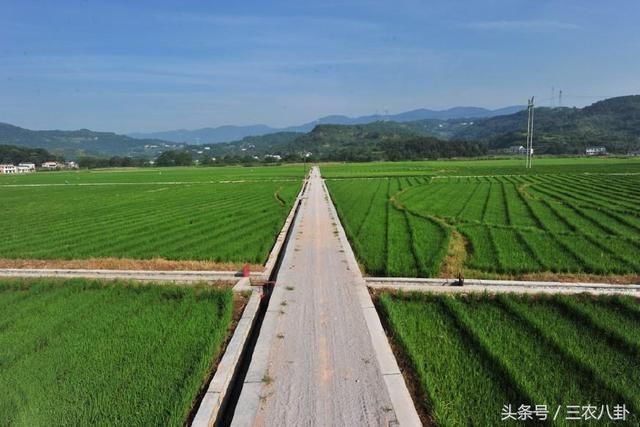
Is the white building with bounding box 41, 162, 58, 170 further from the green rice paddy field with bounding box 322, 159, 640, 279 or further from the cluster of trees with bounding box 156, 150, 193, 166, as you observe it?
the green rice paddy field with bounding box 322, 159, 640, 279

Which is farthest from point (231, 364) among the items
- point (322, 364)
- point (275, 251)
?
point (275, 251)

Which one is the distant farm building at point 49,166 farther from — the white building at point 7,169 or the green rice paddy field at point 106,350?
the green rice paddy field at point 106,350

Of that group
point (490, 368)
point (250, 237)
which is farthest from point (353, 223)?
point (490, 368)

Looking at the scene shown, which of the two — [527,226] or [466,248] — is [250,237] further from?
[527,226]

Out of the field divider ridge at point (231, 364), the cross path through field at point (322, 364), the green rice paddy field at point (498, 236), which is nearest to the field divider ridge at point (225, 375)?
the field divider ridge at point (231, 364)

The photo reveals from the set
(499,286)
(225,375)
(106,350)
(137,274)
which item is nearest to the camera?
(225,375)

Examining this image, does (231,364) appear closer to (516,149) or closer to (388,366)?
(388,366)
